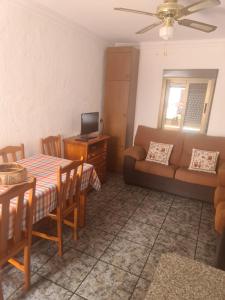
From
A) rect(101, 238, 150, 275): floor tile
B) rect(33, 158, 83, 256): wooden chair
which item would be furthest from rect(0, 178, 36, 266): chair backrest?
rect(101, 238, 150, 275): floor tile

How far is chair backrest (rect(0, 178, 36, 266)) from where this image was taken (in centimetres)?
130

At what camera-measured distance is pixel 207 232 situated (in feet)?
8.16

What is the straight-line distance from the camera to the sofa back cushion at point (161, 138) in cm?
366

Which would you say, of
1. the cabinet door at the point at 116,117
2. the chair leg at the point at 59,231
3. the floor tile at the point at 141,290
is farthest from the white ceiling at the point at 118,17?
the floor tile at the point at 141,290

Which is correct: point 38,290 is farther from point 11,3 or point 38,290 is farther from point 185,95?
point 185,95

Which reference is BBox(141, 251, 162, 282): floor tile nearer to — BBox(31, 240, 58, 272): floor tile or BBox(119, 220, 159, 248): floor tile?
BBox(119, 220, 159, 248): floor tile

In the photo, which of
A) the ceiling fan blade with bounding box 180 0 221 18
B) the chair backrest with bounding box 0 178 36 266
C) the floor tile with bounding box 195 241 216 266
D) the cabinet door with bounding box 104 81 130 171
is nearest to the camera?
the chair backrest with bounding box 0 178 36 266

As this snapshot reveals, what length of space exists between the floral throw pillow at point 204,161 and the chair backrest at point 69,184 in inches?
79.7

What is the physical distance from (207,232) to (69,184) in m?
1.72

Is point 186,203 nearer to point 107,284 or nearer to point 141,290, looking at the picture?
point 141,290

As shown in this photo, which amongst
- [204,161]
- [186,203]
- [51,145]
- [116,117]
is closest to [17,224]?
[51,145]

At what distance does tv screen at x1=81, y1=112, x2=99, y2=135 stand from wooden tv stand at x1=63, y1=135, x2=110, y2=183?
0.58 ft

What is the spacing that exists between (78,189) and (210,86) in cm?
294

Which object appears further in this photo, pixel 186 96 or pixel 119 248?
pixel 186 96
